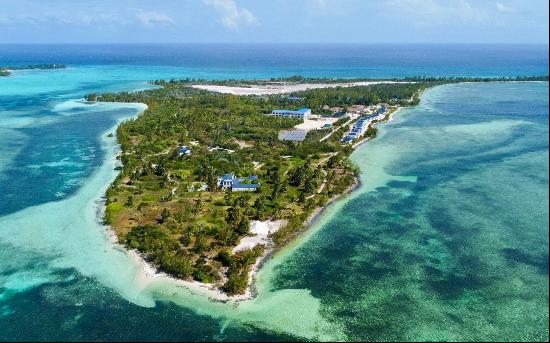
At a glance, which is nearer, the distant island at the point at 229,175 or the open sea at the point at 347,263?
the open sea at the point at 347,263

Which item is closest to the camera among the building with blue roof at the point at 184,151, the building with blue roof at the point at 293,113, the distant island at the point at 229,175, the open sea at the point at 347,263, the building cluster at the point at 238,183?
the open sea at the point at 347,263

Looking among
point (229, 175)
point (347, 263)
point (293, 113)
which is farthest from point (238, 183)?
point (293, 113)

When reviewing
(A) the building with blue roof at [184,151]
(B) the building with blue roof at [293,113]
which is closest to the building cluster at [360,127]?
(B) the building with blue roof at [293,113]

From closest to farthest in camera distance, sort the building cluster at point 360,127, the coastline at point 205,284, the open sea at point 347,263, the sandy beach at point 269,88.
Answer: the open sea at point 347,263, the coastline at point 205,284, the building cluster at point 360,127, the sandy beach at point 269,88

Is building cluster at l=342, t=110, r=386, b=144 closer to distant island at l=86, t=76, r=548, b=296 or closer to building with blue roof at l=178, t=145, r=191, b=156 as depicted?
distant island at l=86, t=76, r=548, b=296

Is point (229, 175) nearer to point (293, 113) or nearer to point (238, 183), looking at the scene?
point (238, 183)

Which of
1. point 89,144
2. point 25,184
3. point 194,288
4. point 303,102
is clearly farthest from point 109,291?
point 303,102

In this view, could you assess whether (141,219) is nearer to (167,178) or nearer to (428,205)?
(167,178)

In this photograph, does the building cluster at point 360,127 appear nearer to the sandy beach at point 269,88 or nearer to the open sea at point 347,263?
the open sea at point 347,263
